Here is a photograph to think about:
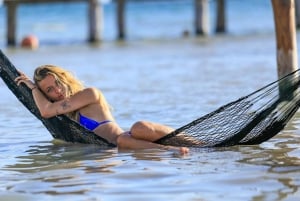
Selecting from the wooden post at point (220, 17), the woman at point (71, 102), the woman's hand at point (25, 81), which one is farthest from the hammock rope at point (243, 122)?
the wooden post at point (220, 17)

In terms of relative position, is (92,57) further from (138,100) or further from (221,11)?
(221,11)

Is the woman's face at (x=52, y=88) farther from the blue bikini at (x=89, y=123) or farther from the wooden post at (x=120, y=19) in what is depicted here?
the wooden post at (x=120, y=19)

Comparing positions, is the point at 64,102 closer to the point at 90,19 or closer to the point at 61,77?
the point at 61,77

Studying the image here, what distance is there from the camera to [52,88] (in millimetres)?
6969

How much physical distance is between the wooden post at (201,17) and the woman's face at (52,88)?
18.6 meters

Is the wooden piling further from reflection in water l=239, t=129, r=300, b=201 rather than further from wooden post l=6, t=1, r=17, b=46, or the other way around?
reflection in water l=239, t=129, r=300, b=201

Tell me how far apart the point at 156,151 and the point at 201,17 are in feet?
64.4

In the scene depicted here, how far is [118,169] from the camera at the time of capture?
580cm

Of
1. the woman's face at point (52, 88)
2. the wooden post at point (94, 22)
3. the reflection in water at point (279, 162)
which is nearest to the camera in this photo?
the reflection in water at point (279, 162)

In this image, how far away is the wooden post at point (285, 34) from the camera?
8305 millimetres

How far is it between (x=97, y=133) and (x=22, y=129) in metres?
1.79

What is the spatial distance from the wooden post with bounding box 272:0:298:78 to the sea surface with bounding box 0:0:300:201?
83 centimetres

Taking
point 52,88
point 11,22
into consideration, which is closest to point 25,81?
point 52,88

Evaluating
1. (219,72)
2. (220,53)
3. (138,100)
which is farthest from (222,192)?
(220,53)
